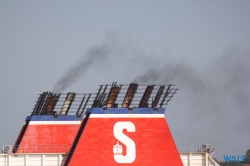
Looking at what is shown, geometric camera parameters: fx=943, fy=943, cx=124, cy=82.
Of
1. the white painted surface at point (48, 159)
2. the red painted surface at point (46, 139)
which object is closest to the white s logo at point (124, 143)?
the white painted surface at point (48, 159)

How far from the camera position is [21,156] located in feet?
237

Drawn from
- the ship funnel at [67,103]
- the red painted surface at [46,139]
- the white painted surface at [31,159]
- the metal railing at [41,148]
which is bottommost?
the white painted surface at [31,159]

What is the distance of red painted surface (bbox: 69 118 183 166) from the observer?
68750 millimetres

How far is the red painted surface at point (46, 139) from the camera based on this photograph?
80062mm

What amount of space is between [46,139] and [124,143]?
13422 mm

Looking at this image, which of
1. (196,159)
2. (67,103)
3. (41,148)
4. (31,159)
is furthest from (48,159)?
(196,159)

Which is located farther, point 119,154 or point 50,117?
point 50,117

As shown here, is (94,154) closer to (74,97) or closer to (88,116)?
(88,116)

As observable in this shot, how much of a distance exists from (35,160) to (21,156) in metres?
1.12

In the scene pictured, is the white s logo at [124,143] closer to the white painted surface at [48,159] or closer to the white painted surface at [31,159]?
the white painted surface at [48,159]

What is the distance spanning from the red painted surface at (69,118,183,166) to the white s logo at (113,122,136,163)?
0.23 metres

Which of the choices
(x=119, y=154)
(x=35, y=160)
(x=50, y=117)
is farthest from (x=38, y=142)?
(x=119, y=154)

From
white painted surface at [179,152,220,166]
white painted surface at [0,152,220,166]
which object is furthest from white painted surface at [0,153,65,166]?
white painted surface at [179,152,220,166]

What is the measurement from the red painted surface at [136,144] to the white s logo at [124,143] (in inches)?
9.0
